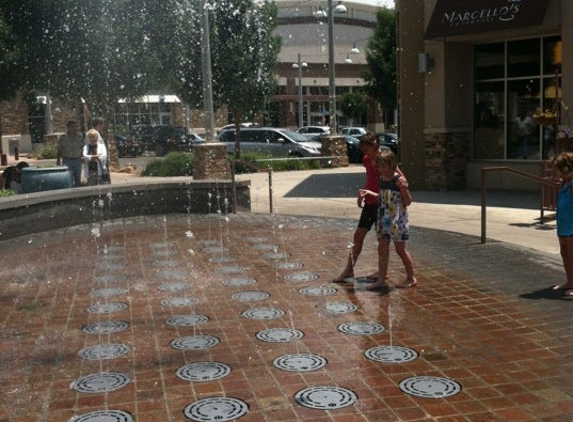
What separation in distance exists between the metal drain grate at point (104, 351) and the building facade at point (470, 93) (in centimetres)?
1207

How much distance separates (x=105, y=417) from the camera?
421cm

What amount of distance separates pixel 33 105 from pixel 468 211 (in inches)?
1529

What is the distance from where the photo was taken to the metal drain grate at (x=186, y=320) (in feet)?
20.1

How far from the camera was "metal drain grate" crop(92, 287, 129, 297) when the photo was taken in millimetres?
7278

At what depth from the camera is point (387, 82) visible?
38.3 metres

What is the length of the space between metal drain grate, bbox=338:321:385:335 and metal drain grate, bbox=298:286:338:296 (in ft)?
3.48

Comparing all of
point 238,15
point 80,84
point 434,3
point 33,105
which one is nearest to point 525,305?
point 434,3

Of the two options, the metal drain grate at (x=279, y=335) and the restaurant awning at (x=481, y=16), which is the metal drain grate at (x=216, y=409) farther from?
the restaurant awning at (x=481, y=16)

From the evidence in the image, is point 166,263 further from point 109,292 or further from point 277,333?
point 277,333

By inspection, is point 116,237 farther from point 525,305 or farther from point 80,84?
point 80,84

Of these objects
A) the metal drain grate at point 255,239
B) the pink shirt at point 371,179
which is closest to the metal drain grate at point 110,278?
the metal drain grate at point 255,239

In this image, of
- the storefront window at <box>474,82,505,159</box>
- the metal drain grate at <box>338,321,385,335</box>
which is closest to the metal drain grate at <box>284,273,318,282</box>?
the metal drain grate at <box>338,321,385,335</box>

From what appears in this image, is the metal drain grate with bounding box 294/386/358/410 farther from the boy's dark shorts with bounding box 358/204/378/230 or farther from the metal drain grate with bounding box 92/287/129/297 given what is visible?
Result: the metal drain grate with bounding box 92/287/129/297

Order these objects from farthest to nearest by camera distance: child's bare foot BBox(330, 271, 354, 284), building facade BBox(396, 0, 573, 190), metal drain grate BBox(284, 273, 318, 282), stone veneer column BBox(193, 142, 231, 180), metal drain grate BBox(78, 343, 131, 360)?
1. stone veneer column BBox(193, 142, 231, 180)
2. building facade BBox(396, 0, 573, 190)
3. metal drain grate BBox(284, 273, 318, 282)
4. child's bare foot BBox(330, 271, 354, 284)
5. metal drain grate BBox(78, 343, 131, 360)
